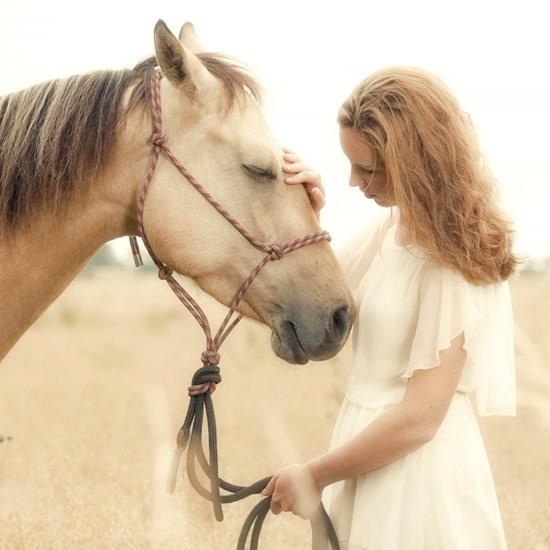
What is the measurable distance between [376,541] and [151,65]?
5.21ft

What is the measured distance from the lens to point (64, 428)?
6621 mm

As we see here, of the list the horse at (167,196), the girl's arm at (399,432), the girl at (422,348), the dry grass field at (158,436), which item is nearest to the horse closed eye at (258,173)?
the horse at (167,196)

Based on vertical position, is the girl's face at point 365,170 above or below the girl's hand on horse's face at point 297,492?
above

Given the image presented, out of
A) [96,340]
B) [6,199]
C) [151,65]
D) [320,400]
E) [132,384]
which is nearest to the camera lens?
[6,199]

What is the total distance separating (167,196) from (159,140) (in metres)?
Answer: 0.17

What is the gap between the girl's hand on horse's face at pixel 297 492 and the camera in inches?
98.7

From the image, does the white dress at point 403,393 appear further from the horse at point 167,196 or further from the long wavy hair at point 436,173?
the horse at point 167,196

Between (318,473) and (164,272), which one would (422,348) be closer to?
(318,473)

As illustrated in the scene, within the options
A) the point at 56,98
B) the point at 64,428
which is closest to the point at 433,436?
the point at 56,98

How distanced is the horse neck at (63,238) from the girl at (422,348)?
25.7 inches

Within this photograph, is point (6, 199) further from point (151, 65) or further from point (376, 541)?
point (376, 541)

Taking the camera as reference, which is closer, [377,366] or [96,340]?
[377,366]

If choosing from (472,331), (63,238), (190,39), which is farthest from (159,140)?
(472,331)

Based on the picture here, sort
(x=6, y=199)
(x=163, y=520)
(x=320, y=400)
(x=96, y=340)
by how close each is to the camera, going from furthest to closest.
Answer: (x=96, y=340), (x=320, y=400), (x=163, y=520), (x=6, y=199)
